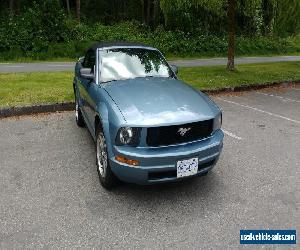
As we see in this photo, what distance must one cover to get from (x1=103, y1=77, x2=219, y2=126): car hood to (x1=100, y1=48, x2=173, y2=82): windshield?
0.23 m

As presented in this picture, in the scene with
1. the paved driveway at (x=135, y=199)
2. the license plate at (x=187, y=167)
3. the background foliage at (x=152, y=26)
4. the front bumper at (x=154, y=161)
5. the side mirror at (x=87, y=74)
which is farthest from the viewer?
the background foliage at (x=152, y=26)

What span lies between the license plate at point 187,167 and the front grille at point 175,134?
0.80 feet

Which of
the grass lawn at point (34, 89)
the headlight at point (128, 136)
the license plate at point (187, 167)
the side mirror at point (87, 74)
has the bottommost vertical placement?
the grass lawn at point (34, 89)

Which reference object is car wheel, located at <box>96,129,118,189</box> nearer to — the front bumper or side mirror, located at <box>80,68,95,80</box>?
the front bumper

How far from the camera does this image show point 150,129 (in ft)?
12.3

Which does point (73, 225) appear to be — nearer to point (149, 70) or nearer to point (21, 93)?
point (149, 70)

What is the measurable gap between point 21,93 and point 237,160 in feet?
19.2

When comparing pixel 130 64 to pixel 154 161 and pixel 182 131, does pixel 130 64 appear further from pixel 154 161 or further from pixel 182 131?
pixel 154 161

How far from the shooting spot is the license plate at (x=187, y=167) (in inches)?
148

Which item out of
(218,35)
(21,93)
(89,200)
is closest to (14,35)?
(21,93)

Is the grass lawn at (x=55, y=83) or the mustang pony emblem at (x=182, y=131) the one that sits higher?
the mustang pony emblem at (x=182, y=131)

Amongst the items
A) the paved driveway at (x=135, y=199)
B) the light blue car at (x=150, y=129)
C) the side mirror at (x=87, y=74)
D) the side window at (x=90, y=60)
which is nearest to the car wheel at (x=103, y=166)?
the light blue car at (x=150, y=129)

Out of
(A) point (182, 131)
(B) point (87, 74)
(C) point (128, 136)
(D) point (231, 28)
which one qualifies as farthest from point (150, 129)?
(D) point (231, 28)

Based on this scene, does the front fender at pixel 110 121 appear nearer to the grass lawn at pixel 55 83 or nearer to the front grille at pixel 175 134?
the front grille at pixel 175 134
